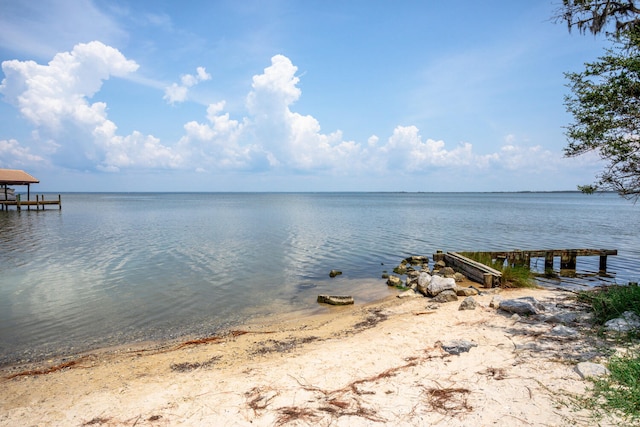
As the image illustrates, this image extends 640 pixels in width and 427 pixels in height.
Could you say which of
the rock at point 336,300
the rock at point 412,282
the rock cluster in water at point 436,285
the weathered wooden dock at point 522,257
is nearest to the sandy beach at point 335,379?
the rock cluster in water at point 436,285

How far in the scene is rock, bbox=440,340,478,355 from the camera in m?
7.11

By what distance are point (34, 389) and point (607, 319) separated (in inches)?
482

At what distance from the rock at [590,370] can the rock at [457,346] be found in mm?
1854

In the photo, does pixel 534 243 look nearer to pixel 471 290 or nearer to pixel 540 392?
pixel 471 290

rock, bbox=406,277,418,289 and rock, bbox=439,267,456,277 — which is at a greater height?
rock, bbox=439,267,456,277

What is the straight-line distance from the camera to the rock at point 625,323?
7133 mm

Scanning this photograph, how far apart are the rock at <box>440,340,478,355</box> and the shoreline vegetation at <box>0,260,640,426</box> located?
0.02 m

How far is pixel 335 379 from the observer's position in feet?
20.9

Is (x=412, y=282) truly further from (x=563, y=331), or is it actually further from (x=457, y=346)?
(x=457, y=346)

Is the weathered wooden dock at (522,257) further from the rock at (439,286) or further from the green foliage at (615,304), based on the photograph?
the green foliage at (615,304)

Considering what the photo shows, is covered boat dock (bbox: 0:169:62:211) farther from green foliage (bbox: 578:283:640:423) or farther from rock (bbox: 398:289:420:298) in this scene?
green foliage (bbox: 578:283:640:423)

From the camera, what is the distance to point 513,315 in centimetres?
909

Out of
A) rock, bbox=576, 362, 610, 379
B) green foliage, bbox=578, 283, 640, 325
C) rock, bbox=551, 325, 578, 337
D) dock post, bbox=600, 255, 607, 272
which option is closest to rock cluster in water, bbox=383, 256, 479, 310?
rock, bbox=551, 325, 578, 337

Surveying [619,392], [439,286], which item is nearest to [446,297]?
[439,286]
